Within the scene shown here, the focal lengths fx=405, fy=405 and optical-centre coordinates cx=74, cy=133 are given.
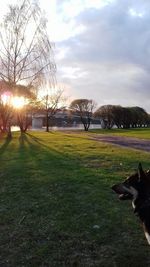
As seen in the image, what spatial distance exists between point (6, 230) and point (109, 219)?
Answer: 194 cm

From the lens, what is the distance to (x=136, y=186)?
584cm

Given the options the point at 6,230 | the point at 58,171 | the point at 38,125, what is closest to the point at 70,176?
the point at 58,171

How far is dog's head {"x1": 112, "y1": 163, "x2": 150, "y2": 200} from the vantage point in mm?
5695

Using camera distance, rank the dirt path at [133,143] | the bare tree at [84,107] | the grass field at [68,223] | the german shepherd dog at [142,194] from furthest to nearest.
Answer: the bare tree at [84,107]
the dirt path at [133,143]
the grass field at [68,223]
the german shepherd dog at [142,194]

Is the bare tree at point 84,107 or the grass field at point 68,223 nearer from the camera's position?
the grass field at point 68,223

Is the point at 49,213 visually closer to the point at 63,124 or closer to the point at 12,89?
the point at 12,89

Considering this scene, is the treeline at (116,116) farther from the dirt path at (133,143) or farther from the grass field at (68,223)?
the grass field at (68,223)

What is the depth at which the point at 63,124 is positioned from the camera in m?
114

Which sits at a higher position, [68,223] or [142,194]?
[142,194]

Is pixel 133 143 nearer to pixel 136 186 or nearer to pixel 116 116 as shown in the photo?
pixel 136 186

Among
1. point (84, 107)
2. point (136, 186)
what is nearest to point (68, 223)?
point (136, 186)

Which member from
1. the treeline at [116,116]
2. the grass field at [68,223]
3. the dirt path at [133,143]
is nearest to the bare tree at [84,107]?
the treeline at [116,116]

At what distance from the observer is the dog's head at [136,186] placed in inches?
224

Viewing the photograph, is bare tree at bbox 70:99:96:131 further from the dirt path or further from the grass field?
the grass field
